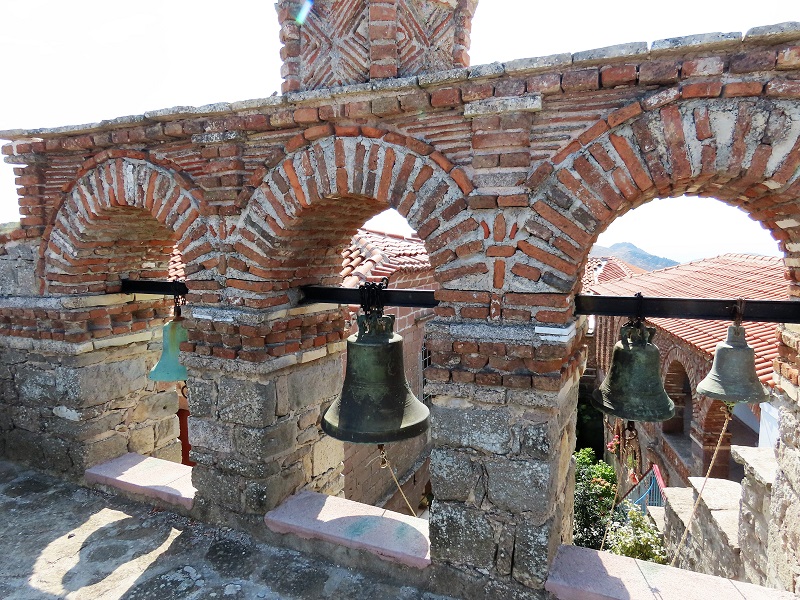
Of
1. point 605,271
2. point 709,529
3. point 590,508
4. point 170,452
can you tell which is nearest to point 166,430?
point 170,452

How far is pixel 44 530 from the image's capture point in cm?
356

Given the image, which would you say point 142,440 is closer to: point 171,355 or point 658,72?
point 171,355

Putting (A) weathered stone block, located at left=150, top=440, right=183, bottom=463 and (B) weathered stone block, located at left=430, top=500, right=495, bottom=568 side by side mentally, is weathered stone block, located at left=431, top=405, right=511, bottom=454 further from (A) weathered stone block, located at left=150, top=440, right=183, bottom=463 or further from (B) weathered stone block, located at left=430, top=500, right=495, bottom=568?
(A) weathered stone block, located at left=150, top=440, right=183, bottom=463

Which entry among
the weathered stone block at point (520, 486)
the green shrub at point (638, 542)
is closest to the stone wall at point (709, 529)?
the green shrub at point (638, 542)

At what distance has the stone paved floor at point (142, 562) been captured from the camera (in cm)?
291

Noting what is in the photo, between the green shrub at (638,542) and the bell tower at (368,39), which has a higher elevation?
the bell tower at (368,39)

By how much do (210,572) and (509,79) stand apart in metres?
3.25

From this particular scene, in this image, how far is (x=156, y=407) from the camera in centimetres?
471

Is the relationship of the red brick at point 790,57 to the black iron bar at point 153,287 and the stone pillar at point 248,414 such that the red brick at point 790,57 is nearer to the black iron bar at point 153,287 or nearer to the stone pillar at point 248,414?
the stone pillar at point 248,414

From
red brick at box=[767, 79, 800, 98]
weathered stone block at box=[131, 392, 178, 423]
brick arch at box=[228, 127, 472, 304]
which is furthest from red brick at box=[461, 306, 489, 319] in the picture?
weathered stone block at box=[131, 392, 178, 423]

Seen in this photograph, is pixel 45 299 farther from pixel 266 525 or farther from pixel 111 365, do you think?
pixel 266 525

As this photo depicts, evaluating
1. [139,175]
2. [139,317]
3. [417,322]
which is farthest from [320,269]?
[417,322]

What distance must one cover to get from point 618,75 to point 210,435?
3198 mm

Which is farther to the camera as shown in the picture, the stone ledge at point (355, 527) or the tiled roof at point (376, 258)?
the tiled roof at point (376, 258)
